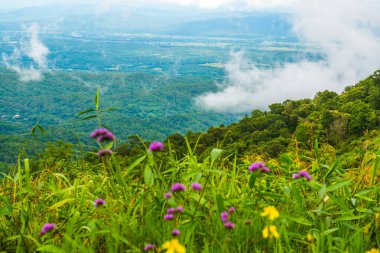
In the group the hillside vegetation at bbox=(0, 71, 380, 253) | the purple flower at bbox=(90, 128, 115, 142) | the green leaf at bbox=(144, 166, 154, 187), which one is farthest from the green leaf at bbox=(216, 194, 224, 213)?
the purple flower at bbox=(90, 128, 115, 142)

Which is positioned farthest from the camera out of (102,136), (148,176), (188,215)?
(148,176)

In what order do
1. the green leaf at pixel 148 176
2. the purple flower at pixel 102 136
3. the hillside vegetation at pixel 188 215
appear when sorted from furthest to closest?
the green leaf at pixel 148 176 → the hillside vegetation at pixel 188 215 → the purple flower at pixel 102 136

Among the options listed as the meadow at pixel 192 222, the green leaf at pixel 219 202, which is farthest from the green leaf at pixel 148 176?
the green leaf at pixel 219 202

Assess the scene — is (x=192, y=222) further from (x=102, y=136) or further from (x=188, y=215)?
(x=102, y=136)

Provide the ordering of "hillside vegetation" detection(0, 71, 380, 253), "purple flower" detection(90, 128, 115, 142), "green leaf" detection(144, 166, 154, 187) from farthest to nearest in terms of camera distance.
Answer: "green leaf" detection(144, 166, 154, 187)
"hillside vegetation" detection(0, 71, 380, 253)
"purple flower" detection(90, 128, 115, 142)

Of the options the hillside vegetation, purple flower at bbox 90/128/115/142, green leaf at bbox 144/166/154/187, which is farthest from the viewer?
green leaf at bbox 144/166/154/187

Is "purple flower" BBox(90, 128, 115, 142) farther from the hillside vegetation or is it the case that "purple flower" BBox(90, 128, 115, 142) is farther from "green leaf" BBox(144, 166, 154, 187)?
"green leaf" BBox(144, 166, 154, 187)

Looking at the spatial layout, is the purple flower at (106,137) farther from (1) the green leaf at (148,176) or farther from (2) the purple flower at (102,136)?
(1) the green leaf at (148,176)

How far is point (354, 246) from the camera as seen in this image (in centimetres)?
136

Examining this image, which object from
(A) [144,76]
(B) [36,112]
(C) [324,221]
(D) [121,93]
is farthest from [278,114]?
(A) [144,76]

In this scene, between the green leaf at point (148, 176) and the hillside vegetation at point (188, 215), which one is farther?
the green leaf at point (148, 176)

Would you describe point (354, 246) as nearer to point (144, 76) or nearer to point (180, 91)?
point (180, 91)

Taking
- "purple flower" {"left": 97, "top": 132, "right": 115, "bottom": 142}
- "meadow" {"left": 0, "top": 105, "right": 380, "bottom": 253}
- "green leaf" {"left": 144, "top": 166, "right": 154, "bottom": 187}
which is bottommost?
"meadow" {"left": 0, "top": 105, "right": 380, "bottom": 253}

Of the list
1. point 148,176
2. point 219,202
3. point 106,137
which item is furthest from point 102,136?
point 219,202
